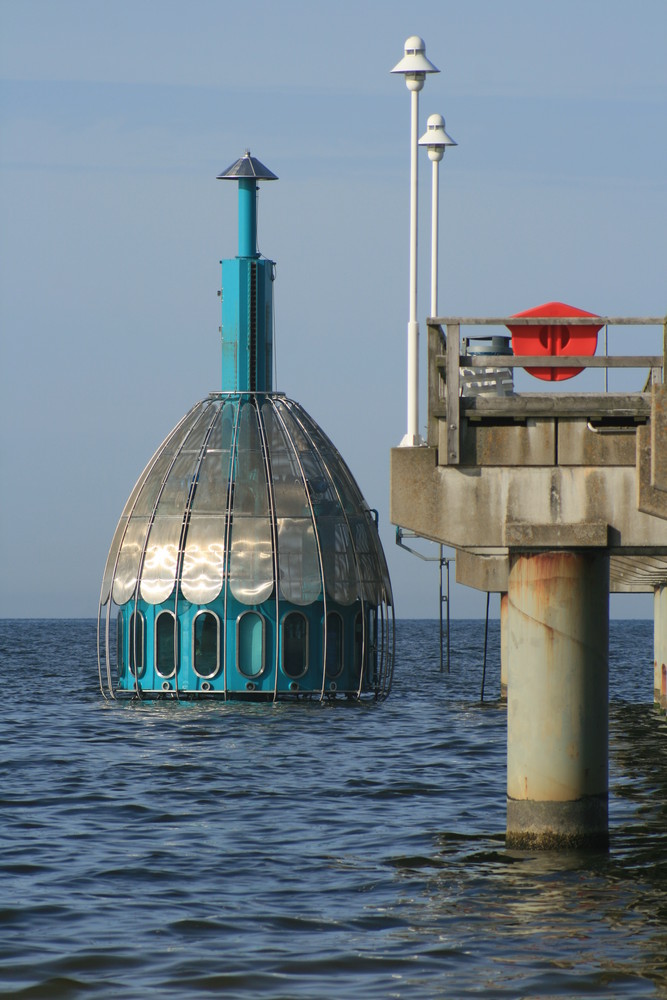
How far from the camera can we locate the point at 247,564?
1278 inches

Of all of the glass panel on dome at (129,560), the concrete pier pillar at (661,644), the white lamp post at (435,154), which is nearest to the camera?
the white lamp post at (435,154)

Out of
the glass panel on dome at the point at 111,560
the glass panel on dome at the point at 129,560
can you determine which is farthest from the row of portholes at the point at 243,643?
the glass panel on dome at the point at 111,560

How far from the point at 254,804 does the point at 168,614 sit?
43.6 ft

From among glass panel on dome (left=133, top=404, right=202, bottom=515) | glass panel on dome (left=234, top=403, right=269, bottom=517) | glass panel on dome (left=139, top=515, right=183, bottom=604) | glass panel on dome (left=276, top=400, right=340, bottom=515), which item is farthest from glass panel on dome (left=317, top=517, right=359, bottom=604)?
glass panel on dome (left=133, top=404, right=202, bottom=515)

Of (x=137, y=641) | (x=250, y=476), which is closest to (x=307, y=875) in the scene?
(x=250, y=476)

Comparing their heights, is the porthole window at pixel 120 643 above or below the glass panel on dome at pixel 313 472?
below

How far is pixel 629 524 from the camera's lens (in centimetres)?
1472

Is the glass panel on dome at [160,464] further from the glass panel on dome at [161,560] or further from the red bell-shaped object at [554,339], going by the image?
the red bell-shaped object at [554,339]

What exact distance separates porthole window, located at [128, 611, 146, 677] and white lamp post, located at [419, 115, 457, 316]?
10999mm

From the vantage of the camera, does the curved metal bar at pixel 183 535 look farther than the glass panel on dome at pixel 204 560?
Yes

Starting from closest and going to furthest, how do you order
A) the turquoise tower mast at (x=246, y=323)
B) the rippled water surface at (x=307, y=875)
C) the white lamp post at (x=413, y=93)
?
the rippled water surface at (x=307, y=875)
the white lamp post at (x=413, y=93)
the turquoise tower mast at (x=246, y=323)

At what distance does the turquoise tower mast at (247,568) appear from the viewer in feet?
106

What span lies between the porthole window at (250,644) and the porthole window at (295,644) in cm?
50

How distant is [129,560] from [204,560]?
6.77 feet
